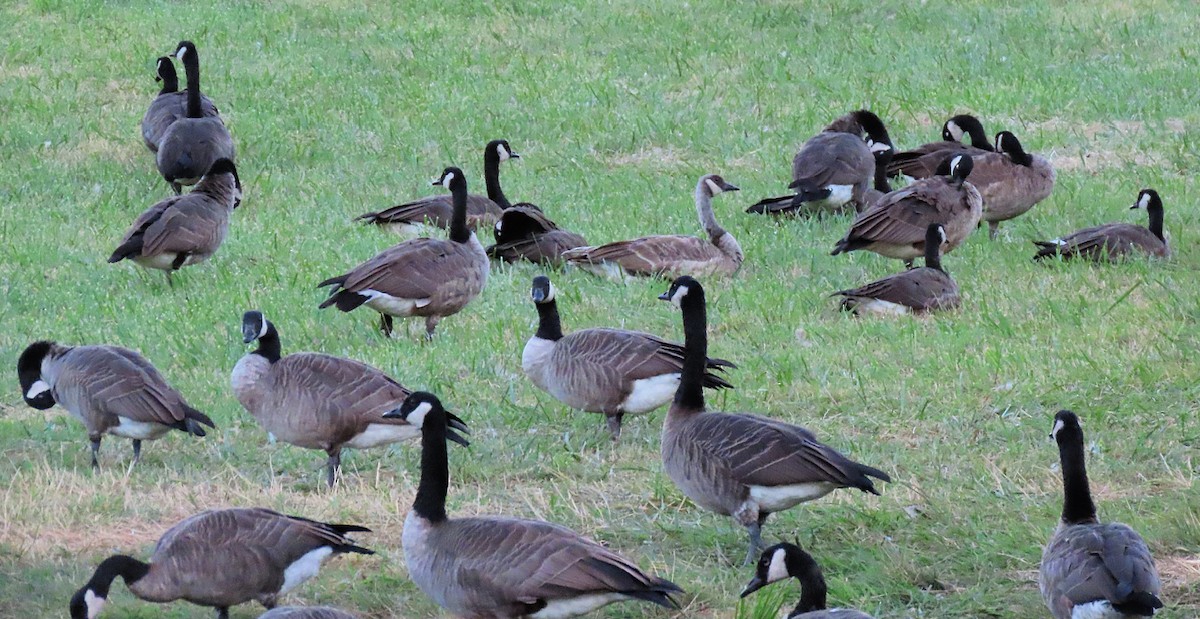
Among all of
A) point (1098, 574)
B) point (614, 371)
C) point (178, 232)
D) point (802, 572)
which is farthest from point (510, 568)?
point (178, 232)

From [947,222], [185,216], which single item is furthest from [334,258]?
[947,222]

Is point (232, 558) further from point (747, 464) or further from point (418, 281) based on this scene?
point (418, 281)

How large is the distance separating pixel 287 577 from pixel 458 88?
41.9 ft

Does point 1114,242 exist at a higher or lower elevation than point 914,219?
lower

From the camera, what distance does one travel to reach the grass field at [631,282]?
7.46m

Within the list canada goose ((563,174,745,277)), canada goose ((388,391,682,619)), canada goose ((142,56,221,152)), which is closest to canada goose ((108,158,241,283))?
canada goose ((563,174,745,277))

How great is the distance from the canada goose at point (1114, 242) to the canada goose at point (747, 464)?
5726mm

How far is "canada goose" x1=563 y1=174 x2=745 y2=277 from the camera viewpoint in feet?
39.1

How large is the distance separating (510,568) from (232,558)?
48.1 inches

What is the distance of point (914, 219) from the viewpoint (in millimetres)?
12008

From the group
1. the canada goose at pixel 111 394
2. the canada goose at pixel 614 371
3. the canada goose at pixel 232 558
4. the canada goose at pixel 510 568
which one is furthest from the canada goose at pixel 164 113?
the canada goose at pixel 510 568

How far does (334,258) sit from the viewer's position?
1278 cm

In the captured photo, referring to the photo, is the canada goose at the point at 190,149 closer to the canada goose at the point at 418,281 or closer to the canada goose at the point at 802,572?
the canada goose at the point at 418,281

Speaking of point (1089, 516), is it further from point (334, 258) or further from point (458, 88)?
point (458, 88)
